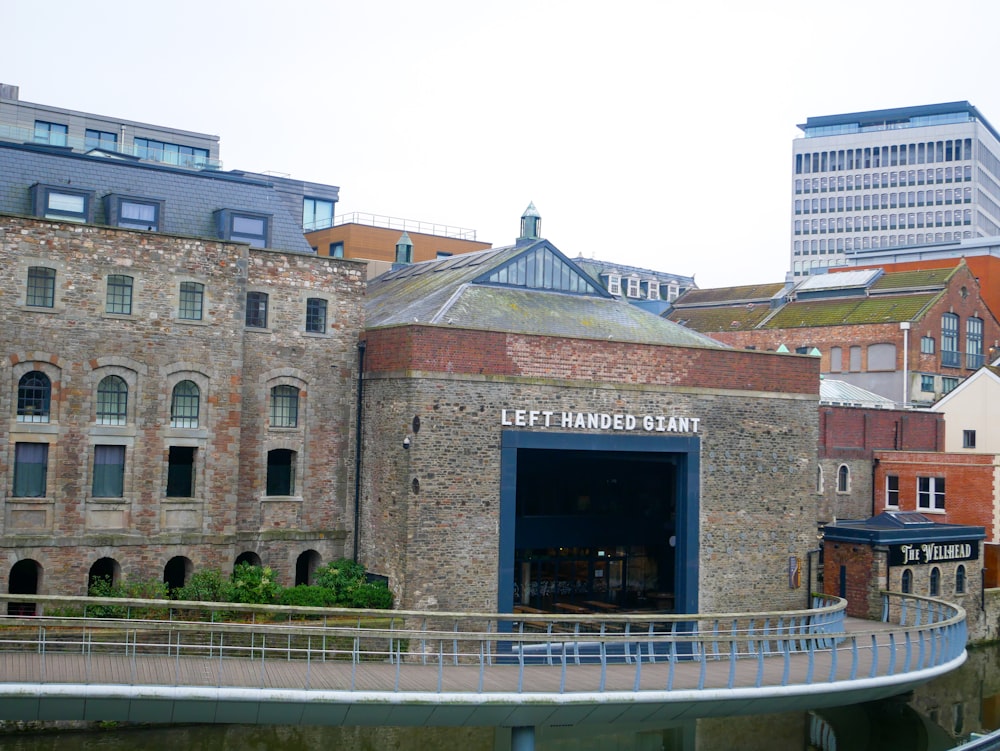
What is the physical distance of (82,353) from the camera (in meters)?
26.7

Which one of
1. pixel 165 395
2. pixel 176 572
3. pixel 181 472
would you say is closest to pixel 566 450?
pixel 181 472

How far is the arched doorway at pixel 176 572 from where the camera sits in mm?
28047

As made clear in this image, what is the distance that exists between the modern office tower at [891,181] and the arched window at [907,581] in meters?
73.6

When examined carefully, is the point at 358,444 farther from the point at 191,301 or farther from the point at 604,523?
the point at 604,523

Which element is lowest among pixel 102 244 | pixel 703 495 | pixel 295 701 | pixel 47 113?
pixel 295 701

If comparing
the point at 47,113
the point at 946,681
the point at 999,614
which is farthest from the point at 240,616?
the point at 47,113

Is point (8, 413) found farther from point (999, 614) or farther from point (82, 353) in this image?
point (999, 614)

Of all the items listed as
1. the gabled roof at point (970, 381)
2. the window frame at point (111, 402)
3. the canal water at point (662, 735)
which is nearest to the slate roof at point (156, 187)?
the window frame at point (111, 402)

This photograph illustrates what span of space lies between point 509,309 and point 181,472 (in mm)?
10198

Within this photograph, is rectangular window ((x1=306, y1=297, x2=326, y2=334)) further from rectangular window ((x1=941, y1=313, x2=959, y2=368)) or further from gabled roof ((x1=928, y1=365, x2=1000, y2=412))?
rectangular window ((x1=941, y1=313, x2=959, y2=368))

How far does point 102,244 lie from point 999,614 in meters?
31.9

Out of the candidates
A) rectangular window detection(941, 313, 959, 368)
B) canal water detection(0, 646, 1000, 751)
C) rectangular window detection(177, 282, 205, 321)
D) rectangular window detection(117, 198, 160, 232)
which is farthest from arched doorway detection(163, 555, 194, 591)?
rectangular window detection(941, 313, 959, 368)

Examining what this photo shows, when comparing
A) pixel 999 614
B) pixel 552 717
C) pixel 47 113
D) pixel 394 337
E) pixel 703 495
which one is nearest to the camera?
pixel 552 717

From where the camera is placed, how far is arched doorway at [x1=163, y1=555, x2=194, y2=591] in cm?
2805
